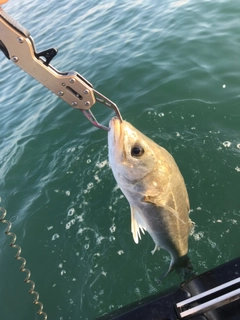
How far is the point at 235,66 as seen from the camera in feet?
22.4

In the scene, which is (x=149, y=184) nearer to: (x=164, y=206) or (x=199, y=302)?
(x=164, y=206)

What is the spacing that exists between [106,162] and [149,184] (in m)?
2.54

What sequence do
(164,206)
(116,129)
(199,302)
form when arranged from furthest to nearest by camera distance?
(164,206), (116,129), (199,302)

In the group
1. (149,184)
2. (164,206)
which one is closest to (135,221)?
(164,206)

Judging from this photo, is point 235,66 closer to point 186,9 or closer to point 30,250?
point 186,9

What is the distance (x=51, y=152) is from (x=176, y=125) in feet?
8.57

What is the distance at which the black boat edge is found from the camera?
2238 mm

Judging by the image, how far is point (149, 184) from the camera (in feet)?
10.6

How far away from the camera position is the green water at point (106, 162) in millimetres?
4195

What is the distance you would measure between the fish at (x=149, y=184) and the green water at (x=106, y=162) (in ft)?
2.99

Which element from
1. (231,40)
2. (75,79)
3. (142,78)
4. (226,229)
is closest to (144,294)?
(226,229)

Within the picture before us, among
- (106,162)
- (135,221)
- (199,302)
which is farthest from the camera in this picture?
(106,162)

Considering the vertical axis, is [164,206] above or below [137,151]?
below

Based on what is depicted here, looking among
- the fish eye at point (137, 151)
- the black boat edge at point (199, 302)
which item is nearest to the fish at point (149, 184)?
the fish eye at point (137, 151)
